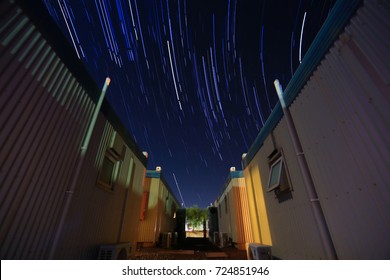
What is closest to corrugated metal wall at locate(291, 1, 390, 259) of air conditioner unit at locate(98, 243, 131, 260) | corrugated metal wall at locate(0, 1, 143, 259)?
air conditioner unit at locate(98, 243, 131, 260)

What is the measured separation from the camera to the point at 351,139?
284 centimetres

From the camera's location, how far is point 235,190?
1222 cm

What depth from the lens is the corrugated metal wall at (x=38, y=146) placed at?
266 cm

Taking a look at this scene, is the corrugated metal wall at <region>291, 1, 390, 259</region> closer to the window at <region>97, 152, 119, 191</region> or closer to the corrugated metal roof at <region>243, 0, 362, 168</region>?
the corrugated metal roof at <region>243, 0, 362, 168</region>

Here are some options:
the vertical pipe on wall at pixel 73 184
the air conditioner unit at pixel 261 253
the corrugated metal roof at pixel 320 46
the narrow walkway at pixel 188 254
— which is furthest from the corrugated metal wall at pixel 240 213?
the vertical pipe on wall at pixel 73 184

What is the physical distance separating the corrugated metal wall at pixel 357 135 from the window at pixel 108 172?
18.9ft

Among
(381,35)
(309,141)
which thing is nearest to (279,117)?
(309,141)

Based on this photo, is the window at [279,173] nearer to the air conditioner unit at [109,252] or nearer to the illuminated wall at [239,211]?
the air conditioner unit at [109,252]

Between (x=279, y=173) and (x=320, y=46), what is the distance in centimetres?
336

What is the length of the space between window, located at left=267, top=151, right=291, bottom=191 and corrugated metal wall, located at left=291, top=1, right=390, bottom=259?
1.38 metres

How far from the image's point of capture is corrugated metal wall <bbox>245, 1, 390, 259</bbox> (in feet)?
7.71

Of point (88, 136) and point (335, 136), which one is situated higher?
point (88, 136)
